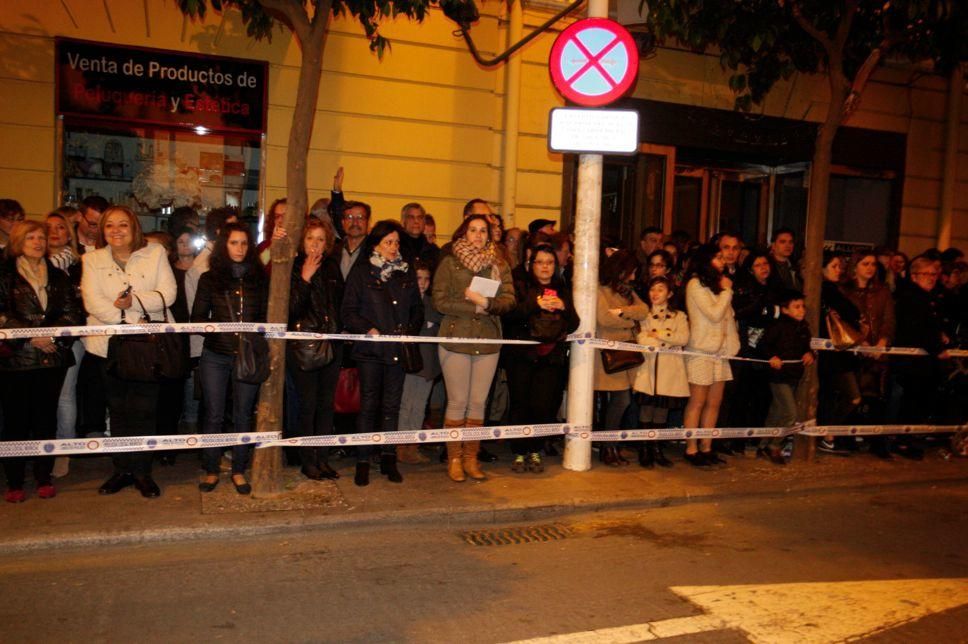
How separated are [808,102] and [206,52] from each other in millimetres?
9236

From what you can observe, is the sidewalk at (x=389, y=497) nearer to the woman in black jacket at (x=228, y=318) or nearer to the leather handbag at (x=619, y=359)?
the woman in black jacket at (x=228, y=318)

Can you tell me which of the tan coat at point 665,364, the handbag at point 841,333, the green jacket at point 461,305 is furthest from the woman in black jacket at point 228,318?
the handbag at point 841,333

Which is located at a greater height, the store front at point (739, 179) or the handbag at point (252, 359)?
the store front at point (739, 179)

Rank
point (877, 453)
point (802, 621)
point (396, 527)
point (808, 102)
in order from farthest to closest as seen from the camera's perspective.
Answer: point (808, 102) → point (877, 453) → point (396, 527) → point (802, 621)

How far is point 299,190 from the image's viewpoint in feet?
21.4

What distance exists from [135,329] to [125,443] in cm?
84

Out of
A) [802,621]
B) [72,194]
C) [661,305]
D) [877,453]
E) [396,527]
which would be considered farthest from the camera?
[72,194]

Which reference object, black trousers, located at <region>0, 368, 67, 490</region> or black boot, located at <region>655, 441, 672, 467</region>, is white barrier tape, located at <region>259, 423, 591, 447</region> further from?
black trousers, located at <region>0, 368, 67, 490</region>

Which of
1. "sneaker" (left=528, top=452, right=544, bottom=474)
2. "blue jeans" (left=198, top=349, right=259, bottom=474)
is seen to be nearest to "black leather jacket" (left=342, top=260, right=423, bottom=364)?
"blue jeans" (left=198, top=349, right=259, bottom=474)

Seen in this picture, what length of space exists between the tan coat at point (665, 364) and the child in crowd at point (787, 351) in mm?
934

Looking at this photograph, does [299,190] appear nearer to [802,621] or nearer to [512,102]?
[802,621]

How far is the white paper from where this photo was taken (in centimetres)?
707

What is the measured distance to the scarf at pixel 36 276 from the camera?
21.3ft

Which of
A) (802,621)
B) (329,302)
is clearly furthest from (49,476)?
(802,621)
